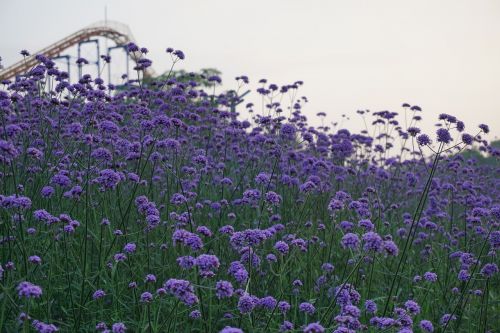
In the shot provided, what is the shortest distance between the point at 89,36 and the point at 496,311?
38788 millimetres

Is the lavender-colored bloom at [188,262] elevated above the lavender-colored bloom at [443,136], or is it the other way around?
the lavender-colored bloom at [443,136]

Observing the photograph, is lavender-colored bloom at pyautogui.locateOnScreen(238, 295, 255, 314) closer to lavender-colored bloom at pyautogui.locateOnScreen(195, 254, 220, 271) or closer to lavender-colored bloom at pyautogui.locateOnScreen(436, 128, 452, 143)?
lavender-colored bloom at pyautogui.locateOnScreen(195, 254, 220, 271)

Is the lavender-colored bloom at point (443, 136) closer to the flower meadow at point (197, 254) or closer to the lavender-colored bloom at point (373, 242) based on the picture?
the flower meadow at point (197, 254)

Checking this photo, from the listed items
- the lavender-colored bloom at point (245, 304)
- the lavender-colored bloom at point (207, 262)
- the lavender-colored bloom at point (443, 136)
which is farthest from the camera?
the lavender-colored bloom at point (443, 136)

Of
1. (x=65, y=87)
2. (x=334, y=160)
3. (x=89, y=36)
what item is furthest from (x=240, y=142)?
(x=89, y=36)

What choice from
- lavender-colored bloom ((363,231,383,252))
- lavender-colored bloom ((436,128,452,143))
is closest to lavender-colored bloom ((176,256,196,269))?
lavender-colored bloom ((363,231,383,252))

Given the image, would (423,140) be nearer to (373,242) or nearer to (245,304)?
(373,242)

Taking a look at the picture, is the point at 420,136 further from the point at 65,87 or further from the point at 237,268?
the point at 65,87

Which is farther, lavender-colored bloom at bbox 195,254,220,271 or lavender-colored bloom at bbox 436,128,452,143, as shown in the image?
lavender-colored bloom at bbox 436,128,452,143

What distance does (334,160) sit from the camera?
29.3ft

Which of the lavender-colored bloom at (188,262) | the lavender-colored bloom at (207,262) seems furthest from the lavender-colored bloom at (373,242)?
the lavender-colored bloom at (188,262)

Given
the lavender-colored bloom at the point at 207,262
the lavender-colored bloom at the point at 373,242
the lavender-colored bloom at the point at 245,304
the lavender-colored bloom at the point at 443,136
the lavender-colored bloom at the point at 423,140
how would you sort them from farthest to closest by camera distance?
the lavender-colored bloom at the point at 423,140
the lavender-colored bloom at the point at 443,136
the lavender-colored bloom at the point at 373,242
the lavender-colored bloom at the point at 245,304
the lavender-colored bloom at the point at 207,262

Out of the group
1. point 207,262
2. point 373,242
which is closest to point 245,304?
point 207,262

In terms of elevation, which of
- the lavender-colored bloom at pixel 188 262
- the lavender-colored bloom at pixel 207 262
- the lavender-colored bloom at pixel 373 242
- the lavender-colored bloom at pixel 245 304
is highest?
the lavender-colored bloom at pixel 373 242
